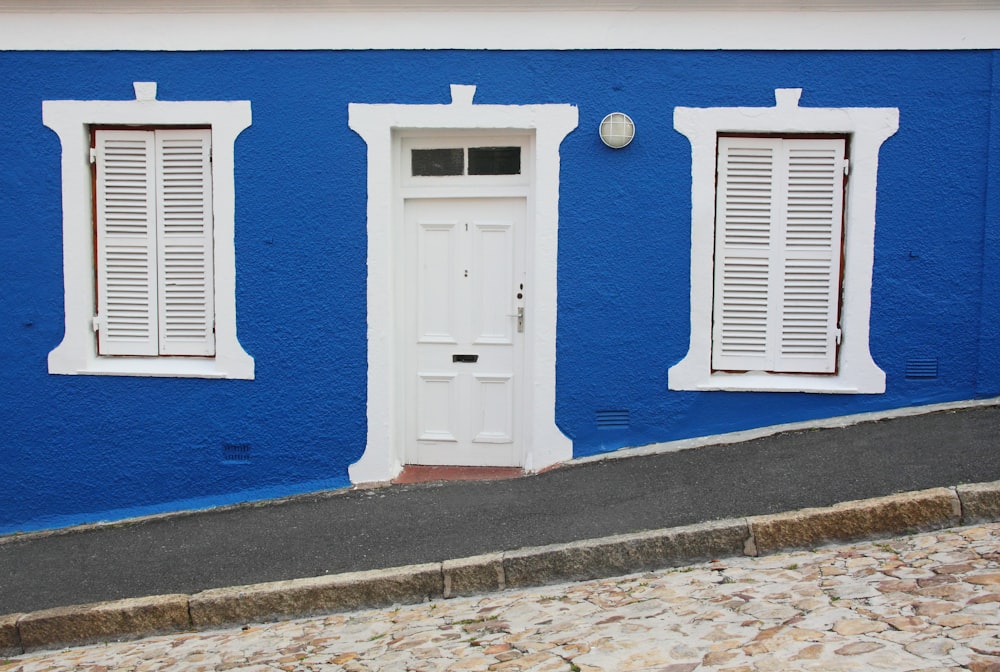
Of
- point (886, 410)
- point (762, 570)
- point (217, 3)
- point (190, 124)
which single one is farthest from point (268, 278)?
point (886, 410)

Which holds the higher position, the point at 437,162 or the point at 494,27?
the point at 494,27

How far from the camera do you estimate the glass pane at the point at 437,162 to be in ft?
22.5

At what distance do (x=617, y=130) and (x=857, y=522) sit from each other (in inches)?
122

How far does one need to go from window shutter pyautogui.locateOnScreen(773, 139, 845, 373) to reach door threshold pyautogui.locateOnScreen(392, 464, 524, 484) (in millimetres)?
2158

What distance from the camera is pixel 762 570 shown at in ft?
16.0

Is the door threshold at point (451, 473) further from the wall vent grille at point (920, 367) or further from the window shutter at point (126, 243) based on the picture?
the wall vent grille at point (920, 367)

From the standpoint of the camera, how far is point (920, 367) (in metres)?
6.73

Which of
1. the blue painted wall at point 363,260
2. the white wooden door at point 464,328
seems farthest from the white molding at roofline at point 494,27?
the white wooden door at point 464,328

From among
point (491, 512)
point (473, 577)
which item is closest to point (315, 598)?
point (473, 577)

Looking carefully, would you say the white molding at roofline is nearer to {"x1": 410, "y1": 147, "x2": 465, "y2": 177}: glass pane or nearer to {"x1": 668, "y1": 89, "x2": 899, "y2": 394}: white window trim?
{"x1": 668, "y1": 89, "x2": 899, "y2": 394}: white window trim

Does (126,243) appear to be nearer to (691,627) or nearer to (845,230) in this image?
(691,627)

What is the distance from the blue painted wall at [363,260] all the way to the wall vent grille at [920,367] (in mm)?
51

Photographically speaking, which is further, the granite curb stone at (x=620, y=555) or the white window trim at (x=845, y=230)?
the white window trim at (x=845, y=230)

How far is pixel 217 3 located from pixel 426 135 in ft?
5.71
